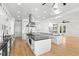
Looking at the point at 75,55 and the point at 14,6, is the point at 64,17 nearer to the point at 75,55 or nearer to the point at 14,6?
the point at 75,55

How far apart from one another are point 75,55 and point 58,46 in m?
0.45

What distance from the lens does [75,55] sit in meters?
2.34

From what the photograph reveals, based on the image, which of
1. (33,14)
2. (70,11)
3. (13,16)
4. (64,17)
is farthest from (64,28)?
(13,16)

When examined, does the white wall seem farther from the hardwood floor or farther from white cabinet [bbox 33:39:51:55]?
white cabinet [bbox 33:39:51:55]

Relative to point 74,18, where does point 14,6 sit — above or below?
above

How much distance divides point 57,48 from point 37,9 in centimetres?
109

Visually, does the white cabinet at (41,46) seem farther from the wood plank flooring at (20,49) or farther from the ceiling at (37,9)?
the ceiling at (37,9)

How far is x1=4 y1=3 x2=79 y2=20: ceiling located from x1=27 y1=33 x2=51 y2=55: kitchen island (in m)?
0.50

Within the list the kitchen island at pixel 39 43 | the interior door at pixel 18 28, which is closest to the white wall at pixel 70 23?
the kitchen island at pixel 39 43

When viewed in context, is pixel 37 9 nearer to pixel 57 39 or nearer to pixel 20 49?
pixel 57 39

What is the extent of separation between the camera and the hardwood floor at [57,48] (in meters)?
2.34

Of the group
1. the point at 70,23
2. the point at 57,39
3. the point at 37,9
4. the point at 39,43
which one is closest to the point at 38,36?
the point at 39,43

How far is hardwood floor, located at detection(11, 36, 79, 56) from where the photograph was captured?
234 centimetres

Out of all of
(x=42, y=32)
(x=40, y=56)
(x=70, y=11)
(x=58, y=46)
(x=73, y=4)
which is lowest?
(x=40, y=56)
